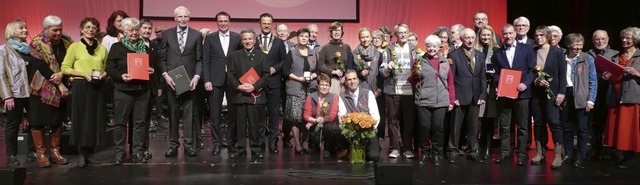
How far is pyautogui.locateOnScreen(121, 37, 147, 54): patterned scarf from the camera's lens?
5.18m

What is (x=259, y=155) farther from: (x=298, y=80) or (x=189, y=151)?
(x=298, y=80)

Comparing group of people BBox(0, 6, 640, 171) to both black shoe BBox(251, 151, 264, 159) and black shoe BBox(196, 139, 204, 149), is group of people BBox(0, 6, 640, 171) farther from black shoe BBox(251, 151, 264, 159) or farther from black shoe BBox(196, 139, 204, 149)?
black shoe BBox(196, 139, 204, 149)

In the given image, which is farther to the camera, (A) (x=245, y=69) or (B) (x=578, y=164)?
(A) (x=245, y=69)

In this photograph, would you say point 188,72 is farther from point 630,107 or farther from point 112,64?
point 630,107

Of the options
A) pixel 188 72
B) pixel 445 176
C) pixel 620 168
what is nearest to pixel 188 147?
pixel 188 72

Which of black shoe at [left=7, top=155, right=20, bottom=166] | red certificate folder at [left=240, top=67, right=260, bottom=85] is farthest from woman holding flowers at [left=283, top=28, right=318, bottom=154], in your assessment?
black shoe at [left=7, top=155, right=20, bottom=166]

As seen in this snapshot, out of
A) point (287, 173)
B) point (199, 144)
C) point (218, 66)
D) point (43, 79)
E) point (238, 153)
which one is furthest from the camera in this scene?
point (199, 144)

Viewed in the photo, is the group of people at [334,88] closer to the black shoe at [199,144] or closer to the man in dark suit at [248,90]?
the man in dark suit at [248,90]

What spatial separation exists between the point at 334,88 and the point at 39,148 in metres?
2.73

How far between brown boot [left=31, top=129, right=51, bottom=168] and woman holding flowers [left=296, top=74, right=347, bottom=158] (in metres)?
2.31

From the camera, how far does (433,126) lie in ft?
17.8

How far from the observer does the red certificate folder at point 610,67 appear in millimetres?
5262

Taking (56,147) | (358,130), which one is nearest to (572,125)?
(358,130)

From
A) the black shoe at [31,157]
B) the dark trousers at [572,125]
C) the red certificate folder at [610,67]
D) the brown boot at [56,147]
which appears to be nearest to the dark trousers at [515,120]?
the dark trousers at [572,125]
